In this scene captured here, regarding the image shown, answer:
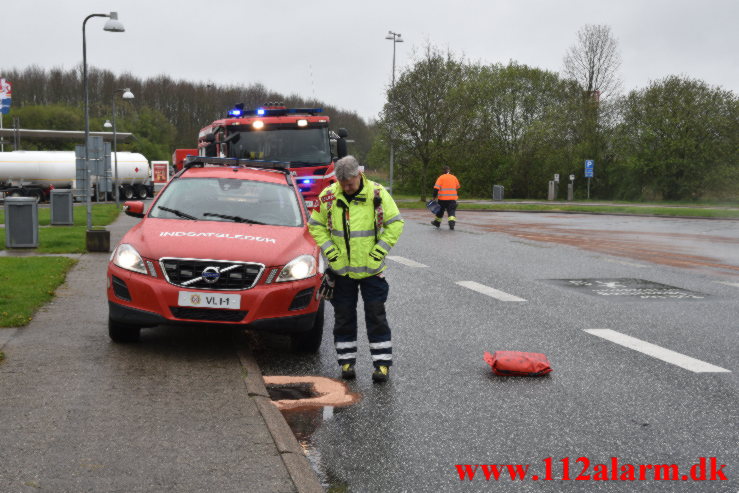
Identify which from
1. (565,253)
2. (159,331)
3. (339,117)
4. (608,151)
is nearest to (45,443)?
(159,331)

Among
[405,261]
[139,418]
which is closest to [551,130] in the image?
[405,261]

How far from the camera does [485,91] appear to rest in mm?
66500

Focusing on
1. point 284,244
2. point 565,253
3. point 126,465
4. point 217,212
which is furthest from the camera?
point 565,253

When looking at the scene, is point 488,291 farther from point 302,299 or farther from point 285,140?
point 285,140

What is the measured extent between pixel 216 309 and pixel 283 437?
2255 mm

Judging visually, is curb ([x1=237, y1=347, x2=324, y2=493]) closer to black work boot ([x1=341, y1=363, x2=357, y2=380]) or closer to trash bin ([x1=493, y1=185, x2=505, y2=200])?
black work boot ([x1=341, y1=363, x2=357, y2=380])

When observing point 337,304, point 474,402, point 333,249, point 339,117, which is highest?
point 339,117

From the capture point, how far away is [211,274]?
22.4 ft

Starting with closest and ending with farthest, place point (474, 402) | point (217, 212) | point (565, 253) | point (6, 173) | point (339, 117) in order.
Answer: point (474, 402)
point (217, 212)
point (565, 253)
point (6, 173)
point (339, 117)

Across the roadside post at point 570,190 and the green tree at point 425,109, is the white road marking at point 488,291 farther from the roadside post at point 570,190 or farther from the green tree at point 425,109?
the roadside post at point 570,190

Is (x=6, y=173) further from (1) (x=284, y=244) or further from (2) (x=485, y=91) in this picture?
(1) (x=284, y=244)

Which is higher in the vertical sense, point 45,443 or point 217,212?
point 217,212

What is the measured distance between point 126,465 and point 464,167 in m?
58.4

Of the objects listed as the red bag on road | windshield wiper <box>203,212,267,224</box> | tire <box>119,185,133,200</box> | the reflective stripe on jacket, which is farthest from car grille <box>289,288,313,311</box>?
tire <box>119,185,133,200</box>
